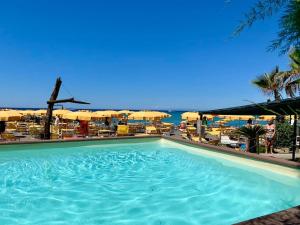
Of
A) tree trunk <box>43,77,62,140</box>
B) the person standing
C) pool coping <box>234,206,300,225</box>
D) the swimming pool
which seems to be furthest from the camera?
tree trunk <box>43,77,62,140</box>

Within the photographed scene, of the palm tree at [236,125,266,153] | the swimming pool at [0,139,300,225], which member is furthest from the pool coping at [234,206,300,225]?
the palm tree at [236,125,266,153]

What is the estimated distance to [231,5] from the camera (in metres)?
3.29

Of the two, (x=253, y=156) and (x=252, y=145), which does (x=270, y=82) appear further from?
(x=253, y=156)

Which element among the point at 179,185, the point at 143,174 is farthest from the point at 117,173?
the point at 179,185

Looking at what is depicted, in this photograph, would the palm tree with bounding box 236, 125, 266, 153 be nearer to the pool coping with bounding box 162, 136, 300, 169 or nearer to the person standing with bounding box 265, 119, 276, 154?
the person standing with bounding box 265, 119, 276, 154

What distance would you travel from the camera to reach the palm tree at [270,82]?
23141mm

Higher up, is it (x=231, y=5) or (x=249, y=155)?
(x=231, y=5)

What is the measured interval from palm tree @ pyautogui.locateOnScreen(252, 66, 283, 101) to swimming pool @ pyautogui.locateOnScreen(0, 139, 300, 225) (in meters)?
12.8

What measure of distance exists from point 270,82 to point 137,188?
19.2 meters

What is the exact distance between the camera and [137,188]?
8.38 meters

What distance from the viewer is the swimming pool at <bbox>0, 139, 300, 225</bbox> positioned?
6359 mm

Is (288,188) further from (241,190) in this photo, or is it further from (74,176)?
(74,176)

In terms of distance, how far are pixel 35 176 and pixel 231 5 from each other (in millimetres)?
8546

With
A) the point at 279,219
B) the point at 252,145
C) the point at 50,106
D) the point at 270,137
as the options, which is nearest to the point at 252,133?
the point at 252,145
